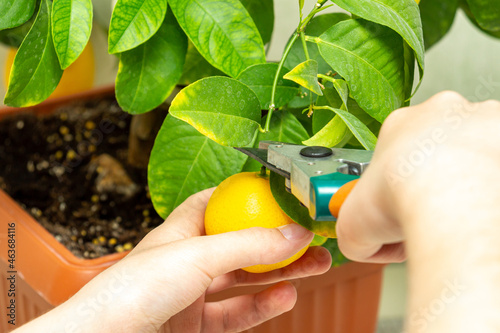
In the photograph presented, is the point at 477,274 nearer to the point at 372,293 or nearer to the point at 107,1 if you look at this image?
the point at 372,293

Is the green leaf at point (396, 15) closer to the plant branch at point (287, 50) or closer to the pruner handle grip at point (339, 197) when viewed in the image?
the plant branch at point (287, 50)

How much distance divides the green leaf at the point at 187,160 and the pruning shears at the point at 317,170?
75 mm

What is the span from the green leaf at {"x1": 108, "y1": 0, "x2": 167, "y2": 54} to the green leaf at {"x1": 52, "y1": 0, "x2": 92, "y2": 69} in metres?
0.02

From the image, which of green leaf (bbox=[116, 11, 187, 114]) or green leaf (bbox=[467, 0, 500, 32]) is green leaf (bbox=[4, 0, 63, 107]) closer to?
green leaf (bbox=[116, 11, 187, 114])

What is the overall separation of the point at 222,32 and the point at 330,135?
0.14 m

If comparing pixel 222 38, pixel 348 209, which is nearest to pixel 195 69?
pixel 222 38

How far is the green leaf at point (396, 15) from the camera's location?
1.42ft

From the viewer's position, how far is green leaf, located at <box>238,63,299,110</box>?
0.49 metres

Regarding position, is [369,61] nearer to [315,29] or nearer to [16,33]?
[315,29]

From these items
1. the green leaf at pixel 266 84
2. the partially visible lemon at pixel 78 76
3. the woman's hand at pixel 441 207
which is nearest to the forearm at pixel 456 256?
the woman's hand at pixel 441 207

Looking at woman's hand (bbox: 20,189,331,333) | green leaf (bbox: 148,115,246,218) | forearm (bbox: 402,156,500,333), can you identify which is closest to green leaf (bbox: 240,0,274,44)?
green leaf (bbox: 148,115,246,218)

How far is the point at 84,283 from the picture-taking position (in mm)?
551

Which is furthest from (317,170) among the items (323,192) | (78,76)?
(78,76)

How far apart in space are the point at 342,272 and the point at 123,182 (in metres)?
0.31
